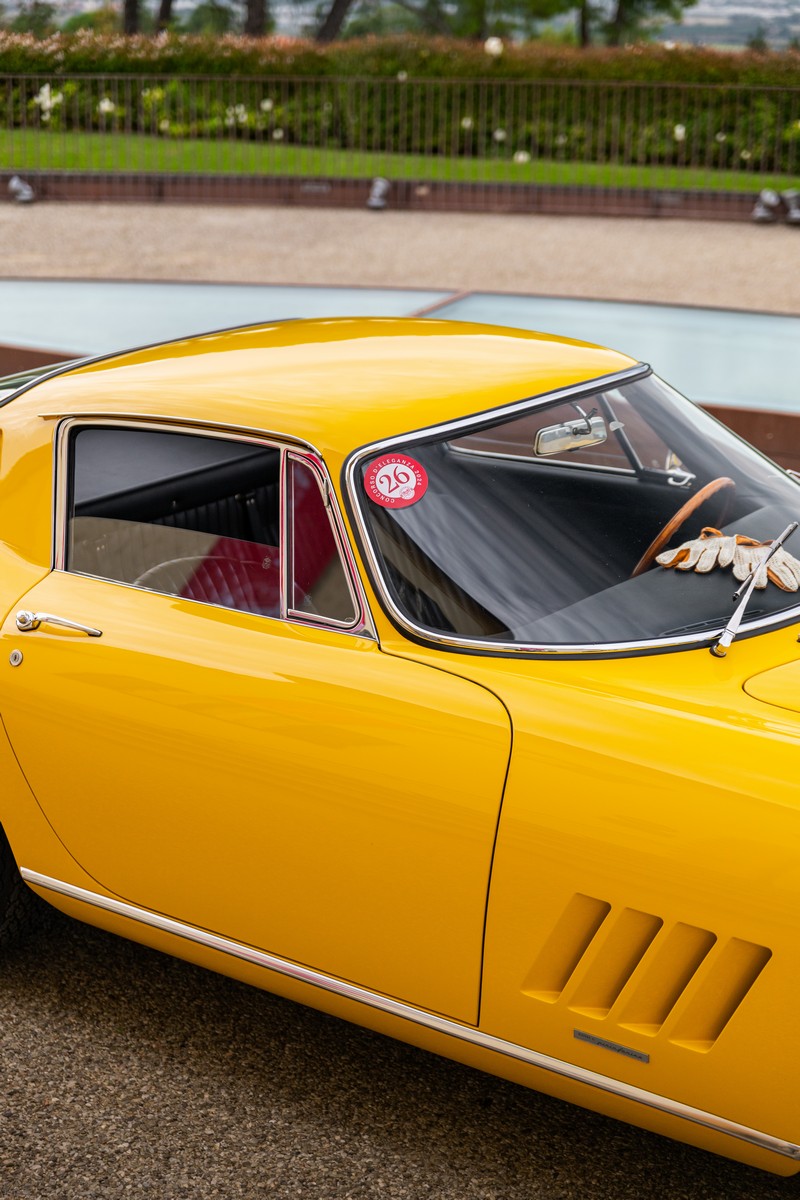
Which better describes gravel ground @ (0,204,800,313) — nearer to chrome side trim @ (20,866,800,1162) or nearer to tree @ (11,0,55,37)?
chrome side trim @ (20,866,800,1162)

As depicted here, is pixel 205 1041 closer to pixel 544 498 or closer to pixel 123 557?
pixel 123 557

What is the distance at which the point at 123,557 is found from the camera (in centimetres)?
294

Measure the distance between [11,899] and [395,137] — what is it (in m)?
23.0

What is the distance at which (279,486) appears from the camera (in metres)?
2.67

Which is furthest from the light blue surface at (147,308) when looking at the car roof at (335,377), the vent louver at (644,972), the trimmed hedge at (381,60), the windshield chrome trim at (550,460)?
the trimmed hedge at (381,60)

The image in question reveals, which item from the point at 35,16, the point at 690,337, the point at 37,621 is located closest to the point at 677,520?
the point at 37,621

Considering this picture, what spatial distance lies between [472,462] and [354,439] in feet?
0.84

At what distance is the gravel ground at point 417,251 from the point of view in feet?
44.4

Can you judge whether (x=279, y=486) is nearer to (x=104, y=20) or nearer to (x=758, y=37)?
(x=758, y=37)

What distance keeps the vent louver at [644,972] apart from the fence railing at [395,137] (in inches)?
735

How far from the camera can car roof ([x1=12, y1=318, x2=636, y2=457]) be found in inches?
105

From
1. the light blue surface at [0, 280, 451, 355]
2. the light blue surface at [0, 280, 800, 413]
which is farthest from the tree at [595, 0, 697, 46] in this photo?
the light blue surface at [0, 280, 800, 413]

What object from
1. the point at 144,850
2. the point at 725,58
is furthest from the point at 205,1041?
the point at 725,58

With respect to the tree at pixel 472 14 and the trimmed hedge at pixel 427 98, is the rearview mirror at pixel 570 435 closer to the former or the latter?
the trimmed hedge at pixel 427 98
